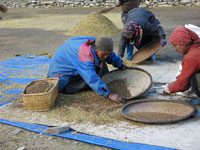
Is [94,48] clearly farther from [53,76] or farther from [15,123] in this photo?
[15,123]

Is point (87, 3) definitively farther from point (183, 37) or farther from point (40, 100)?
point (183, 37)

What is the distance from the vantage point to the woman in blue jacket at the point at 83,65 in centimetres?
343

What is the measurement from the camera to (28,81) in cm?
472

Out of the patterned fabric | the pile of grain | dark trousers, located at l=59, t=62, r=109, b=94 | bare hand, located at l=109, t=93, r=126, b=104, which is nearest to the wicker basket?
the pile of grain

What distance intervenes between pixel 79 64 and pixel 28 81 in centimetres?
145

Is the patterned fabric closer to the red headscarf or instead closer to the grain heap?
the red headscarf

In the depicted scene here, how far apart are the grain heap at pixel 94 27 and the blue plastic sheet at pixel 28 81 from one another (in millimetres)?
2614

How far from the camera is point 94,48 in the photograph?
355 centimetres

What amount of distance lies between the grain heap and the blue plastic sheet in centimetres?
261

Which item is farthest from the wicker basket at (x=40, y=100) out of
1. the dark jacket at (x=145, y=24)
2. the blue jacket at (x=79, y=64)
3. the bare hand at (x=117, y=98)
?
the dark jacket at (x=145, y=24)

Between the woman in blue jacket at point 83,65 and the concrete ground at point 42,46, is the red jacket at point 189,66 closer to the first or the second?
the woman in blue jacket at point 83,65

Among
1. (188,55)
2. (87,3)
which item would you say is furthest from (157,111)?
(87,3)

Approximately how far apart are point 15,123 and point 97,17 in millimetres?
6119

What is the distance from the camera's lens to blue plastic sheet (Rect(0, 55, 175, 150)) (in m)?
2.70
